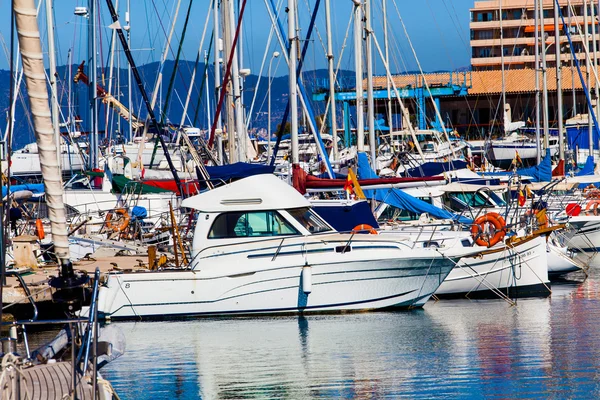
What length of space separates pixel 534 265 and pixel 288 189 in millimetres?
6052

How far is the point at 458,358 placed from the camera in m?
15.2

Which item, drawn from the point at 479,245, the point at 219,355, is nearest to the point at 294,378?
the point at 219,355

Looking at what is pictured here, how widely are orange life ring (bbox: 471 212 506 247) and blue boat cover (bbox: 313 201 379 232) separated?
7.54 feet

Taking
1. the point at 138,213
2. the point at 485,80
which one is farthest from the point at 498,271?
the point at 485,80

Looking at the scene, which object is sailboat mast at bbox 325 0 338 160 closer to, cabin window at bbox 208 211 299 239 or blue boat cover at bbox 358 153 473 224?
blue boat cover at bbox 358 153 473 224

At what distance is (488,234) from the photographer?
21344 millimetres

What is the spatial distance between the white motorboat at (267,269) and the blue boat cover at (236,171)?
233 centimetres

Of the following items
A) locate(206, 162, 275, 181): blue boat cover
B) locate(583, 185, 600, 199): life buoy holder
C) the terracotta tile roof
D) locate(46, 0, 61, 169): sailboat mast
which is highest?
the terracotta tile roof

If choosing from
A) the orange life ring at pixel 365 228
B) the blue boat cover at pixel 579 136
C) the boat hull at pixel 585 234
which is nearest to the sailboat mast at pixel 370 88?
the boat hull at pixel 585 234

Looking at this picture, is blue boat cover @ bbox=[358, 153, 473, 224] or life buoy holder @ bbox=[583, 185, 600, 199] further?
life buoy holder @ bbox=[583, 185, 600, 199]

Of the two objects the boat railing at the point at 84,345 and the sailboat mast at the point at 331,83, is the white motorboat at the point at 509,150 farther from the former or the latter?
the boat railing at the point at 84,345

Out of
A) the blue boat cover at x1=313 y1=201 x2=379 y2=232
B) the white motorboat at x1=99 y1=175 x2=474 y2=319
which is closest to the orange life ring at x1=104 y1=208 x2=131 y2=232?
the blue boat cover at x1=313 y1=201 x2=379 y2=232

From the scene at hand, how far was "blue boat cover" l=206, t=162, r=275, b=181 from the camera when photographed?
21.7 meters

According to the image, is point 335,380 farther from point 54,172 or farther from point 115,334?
point 54,172
